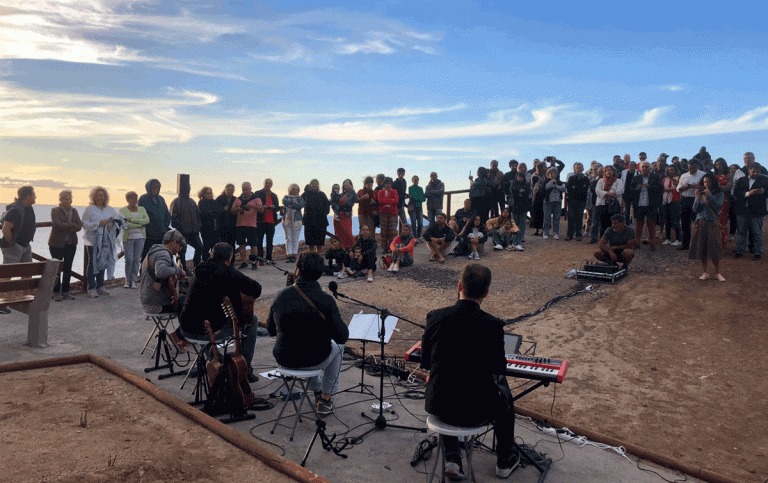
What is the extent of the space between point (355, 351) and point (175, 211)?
6016 mm

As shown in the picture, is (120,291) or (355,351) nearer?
(355,351)

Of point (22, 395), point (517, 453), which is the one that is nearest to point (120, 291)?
point (22, 395)

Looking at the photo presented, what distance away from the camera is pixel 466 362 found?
3.94 meters

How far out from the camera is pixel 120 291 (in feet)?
36.0

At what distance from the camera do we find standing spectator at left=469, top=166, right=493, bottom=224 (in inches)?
623

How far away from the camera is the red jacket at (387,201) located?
14688 mm

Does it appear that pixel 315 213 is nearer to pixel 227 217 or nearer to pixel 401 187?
pixel 227 217

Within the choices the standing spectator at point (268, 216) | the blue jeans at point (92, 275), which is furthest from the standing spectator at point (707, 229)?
the blue jeans at point (92, 275)

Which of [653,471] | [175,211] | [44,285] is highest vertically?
[175,211]

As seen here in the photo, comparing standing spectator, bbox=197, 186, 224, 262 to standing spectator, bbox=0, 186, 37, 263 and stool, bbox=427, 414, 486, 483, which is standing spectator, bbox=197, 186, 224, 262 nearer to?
standing spectator, bbox=0, 186, 37, 263

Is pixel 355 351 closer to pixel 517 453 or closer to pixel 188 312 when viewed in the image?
pixel 188 312

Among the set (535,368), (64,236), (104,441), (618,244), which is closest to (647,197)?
(618,244)

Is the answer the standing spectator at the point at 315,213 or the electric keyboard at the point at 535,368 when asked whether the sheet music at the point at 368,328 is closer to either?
the electric keyboard at the point at 535,368

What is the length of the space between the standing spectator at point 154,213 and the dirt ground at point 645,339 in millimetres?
2707
